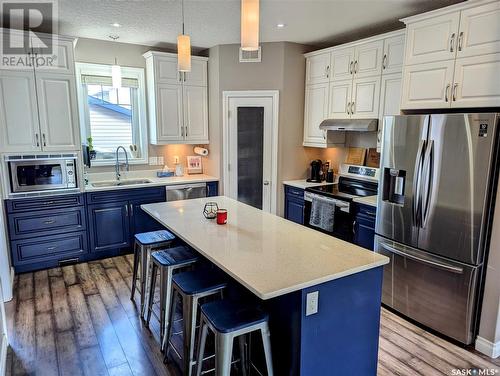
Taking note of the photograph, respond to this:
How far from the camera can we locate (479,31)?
250cm

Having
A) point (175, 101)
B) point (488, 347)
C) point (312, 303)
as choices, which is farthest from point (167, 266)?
point (175, 101)

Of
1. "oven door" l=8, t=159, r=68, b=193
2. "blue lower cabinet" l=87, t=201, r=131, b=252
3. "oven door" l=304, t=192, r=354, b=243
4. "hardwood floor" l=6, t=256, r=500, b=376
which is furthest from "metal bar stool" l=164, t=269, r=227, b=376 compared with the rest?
"oven door" l=8, t=159, r=68, b=193

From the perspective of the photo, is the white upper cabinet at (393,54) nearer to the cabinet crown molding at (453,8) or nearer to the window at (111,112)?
the cabinet crown molding at (453,8)

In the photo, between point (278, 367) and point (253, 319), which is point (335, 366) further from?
point (253, 319)

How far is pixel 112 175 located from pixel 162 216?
2319 mm

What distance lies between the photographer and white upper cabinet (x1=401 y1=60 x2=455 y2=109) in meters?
2.75

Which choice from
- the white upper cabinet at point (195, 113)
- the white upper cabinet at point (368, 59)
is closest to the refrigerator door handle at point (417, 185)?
the white upper cabinet at point (368, 59)

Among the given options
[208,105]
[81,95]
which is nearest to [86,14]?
[81,95]

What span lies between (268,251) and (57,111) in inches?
123

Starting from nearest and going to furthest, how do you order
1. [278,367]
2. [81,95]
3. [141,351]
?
1. [278,367]
2. [141,351]
3. [81,95]

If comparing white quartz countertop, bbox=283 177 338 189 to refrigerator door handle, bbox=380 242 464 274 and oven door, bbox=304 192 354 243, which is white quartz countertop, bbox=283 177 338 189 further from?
refrigerator door handle, bbox=380 242 464 274

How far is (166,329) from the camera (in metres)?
2.57

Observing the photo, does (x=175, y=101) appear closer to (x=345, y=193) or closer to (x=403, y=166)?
(x=345, y=193)

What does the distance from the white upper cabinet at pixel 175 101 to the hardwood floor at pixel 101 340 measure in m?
2.18
